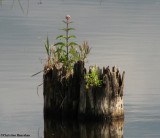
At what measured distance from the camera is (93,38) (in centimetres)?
2839

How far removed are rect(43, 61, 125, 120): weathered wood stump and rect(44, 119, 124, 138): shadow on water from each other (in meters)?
0.18

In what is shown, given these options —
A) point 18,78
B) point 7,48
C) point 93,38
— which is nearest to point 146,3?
point 93,38

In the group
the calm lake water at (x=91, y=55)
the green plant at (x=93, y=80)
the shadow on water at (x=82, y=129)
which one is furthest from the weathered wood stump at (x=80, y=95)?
the calm lake water at (x=91, y=55)

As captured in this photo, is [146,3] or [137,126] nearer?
[137,126]

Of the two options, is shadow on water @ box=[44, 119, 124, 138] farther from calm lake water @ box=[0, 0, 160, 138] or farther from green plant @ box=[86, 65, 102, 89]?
green plant @ box=[86, 65, 102, 89]

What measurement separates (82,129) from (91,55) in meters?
8.77

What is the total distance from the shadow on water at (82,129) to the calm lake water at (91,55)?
0.24 feet

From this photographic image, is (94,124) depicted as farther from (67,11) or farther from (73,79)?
(67,11)

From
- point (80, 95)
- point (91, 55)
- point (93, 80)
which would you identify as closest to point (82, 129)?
point (80, 95)

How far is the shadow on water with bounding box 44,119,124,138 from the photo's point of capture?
13.9 meters

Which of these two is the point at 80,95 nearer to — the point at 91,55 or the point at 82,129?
the point at 82,129

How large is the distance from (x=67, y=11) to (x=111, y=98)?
2752 cm

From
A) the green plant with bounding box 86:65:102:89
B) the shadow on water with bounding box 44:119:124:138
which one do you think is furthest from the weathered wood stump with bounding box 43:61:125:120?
the shadow on water with bounding box 44:119:124:138

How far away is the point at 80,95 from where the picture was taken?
14617 millimetres
